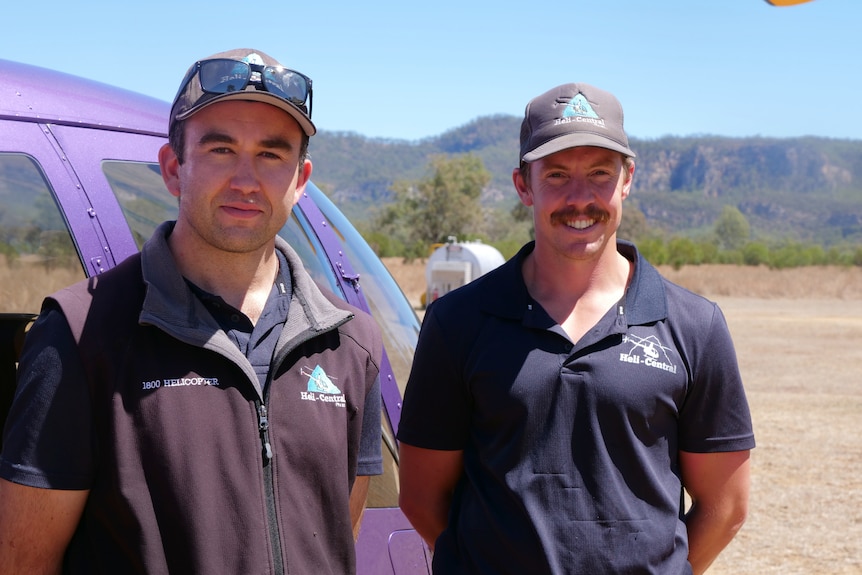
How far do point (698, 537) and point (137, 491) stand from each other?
1.48 meters

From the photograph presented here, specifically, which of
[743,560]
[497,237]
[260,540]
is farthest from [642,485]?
[497,237]

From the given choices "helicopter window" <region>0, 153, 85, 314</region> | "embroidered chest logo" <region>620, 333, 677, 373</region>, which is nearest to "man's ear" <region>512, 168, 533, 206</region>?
"embroidered chest logo" <region>620, 333, 677, 373</region>

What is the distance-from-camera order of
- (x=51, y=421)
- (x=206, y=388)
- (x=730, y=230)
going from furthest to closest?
(x=730, y=230)
(x=206, y=388)
(x=51, y=421)

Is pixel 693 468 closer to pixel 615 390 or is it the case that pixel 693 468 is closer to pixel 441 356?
pixel 615 390

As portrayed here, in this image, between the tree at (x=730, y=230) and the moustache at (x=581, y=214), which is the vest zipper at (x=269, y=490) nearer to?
the moustache at (x=581, y=214)

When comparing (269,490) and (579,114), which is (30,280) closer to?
(269,490)

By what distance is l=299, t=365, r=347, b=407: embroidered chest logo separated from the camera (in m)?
2.15

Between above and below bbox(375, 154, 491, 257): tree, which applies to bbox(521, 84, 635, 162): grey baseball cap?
above

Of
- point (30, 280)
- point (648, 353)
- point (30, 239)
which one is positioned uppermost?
point (30, 239)

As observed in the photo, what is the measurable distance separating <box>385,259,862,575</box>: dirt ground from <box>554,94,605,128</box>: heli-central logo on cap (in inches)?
218

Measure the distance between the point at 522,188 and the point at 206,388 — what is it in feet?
3.70

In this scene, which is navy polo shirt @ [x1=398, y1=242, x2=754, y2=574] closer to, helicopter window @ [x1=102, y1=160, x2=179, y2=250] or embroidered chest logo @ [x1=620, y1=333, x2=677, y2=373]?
embroidered chest logo @ [x1=620, y1=333, x2=677, y2=373]

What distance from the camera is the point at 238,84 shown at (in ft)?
7.11

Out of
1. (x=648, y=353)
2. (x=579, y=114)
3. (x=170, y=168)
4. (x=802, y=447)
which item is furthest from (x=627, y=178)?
(x=802, y=447)
